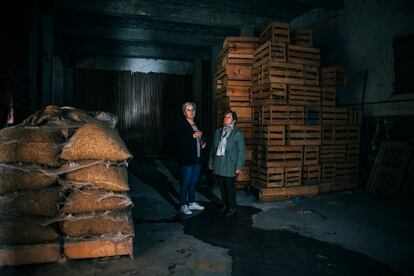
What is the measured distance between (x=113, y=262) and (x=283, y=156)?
4.88 m

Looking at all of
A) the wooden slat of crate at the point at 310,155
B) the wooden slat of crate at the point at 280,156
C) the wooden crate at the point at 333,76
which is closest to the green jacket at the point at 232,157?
the wooden slat of crate at the point at 280,156

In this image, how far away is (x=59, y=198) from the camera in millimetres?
3926

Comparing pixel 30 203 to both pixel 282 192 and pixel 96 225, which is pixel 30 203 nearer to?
pixel 96 225

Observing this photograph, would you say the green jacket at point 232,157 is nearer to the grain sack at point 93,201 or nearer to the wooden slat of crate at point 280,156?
the wooden slat of crate at point 280,156

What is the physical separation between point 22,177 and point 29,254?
0.92 m

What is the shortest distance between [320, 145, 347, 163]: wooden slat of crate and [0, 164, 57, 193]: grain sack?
21.4ft

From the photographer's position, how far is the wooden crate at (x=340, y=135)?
27.2ft

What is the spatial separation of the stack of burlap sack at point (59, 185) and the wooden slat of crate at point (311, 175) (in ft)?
16.8

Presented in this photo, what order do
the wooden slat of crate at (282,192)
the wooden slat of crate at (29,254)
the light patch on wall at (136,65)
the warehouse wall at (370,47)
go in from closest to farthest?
the wooden slat of crate at (29,254), the wooden slat of crate at (282,192), the warehouse wall at (370,47), the light patch on wall at (136,65)

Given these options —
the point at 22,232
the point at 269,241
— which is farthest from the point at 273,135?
the point at 22,232

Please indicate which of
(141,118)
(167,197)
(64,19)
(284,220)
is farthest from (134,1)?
(141,118)

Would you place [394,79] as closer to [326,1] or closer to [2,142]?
[326,1]

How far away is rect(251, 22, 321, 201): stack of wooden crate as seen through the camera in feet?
24.8

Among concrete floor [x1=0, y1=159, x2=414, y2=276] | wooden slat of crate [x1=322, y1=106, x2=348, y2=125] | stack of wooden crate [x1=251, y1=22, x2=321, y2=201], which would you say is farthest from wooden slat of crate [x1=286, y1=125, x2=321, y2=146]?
concrete floor [x1=0, y1=159, x2=414, y2=276]
